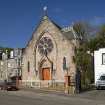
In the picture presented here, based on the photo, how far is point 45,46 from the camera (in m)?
56.2

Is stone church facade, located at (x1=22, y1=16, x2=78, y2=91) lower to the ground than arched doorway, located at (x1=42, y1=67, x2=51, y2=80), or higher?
higher

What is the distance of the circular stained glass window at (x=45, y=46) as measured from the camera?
55.6m

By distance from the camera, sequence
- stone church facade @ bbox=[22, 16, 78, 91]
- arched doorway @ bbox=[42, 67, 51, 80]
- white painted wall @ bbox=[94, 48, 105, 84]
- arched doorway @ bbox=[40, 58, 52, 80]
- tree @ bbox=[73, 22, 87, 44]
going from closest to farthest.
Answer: white painted wall @ bbox=[94, 48, 105, 84]
stone church facade @ bbox=[22, 16, 78, 91]
arched doorway @ bbox=[40, 58, 52, 80]
arched doorway @ bbox=[42, 67, 51, 80]
tree @ bbox=[73, 22, 87, 44]

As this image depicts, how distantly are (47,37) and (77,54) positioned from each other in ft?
23.3

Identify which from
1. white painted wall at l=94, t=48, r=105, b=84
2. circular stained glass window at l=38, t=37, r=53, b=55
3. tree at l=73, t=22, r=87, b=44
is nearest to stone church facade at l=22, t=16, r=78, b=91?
circular stained glass window at l=38, t=37, r=53, b=55

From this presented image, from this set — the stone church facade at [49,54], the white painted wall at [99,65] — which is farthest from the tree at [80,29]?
the white painted wall at [99,65]

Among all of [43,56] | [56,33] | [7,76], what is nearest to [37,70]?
[43,56]

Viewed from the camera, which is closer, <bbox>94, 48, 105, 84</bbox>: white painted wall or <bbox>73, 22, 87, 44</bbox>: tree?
<bbox>94, 48, 105, 84</bbox>: white painted wall

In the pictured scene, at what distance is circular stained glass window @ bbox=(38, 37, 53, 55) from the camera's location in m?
55.6

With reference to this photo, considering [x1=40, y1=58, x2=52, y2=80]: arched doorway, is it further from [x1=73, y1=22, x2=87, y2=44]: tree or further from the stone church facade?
[x1=73, y1=22, x2=87, y2=44]: tree

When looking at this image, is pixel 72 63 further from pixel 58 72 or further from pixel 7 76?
pixel 7 76

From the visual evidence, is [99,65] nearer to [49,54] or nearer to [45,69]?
[49,54]

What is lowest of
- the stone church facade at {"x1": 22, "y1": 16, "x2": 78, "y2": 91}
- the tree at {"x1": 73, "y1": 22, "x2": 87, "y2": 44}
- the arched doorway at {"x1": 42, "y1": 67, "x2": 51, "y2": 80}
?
the arched doorway at {"x1": 42, "y1": 67, "x2": 51, "y2": 80}

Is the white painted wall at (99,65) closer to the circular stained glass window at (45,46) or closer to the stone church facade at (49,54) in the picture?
the stone church facade at (49,54)
